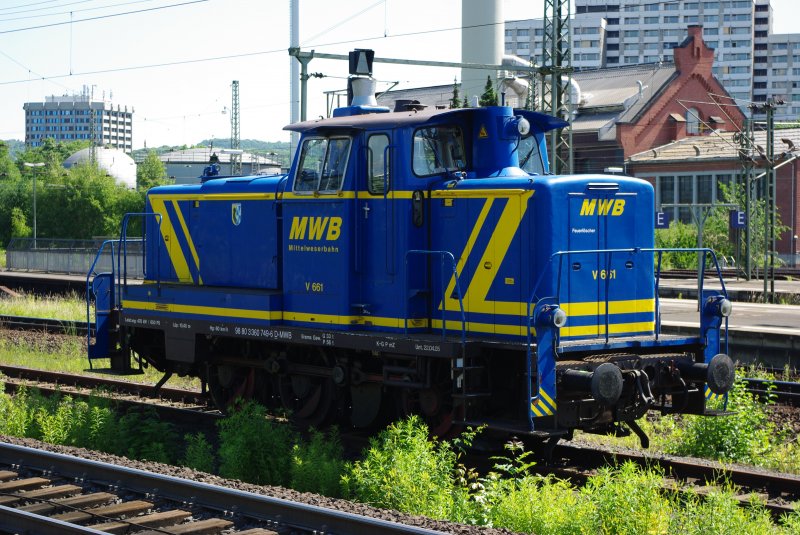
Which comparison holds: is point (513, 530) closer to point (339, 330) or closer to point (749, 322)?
point (339, 330)

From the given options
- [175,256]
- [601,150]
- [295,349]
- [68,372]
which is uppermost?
[601,150]

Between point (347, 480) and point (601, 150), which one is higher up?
point (601, 150)

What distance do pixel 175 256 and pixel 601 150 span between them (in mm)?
46593

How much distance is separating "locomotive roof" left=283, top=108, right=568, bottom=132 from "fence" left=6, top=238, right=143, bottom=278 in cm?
2995

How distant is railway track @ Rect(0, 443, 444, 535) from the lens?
23.5ft

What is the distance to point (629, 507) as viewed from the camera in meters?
7.24

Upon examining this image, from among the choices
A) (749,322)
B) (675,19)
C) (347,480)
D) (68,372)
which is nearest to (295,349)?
(347,480)

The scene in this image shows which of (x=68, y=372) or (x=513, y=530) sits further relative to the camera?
(x=68, y=372)

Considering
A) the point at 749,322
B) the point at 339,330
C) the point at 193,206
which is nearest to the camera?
the point at 339,330

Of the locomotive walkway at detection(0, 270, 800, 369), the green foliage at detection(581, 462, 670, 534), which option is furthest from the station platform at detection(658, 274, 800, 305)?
the green foliage at detection(581, 462, 670, 534)

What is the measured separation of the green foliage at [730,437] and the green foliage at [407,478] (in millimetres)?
3396

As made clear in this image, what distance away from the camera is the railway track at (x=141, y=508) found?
7.16 metres

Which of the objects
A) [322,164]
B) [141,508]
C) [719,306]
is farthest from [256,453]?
[719,306]

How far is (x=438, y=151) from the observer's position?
10477 millimetres
